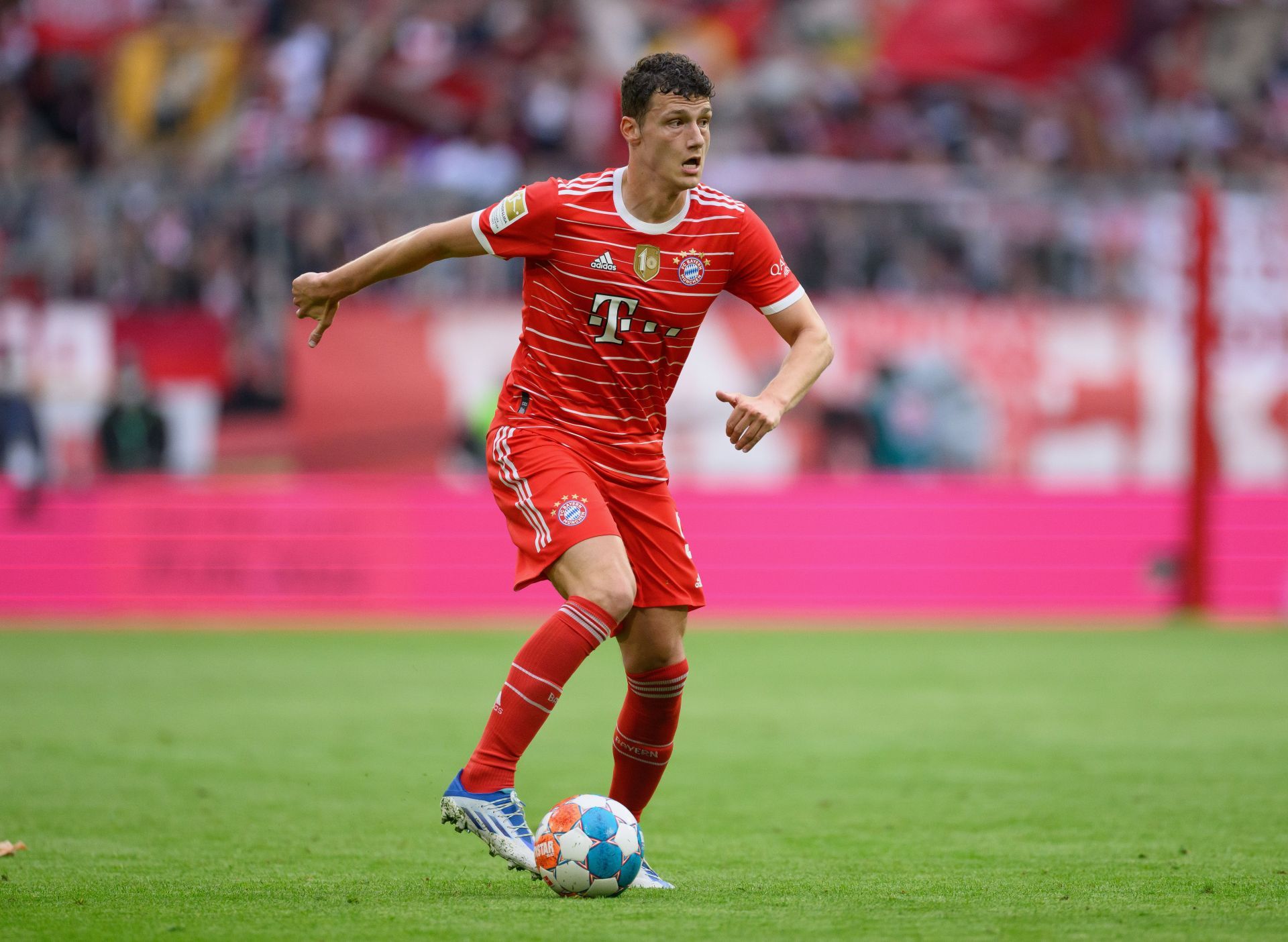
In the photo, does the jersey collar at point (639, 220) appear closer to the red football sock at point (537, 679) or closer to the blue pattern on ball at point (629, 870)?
the red football sock at point (537, 679)

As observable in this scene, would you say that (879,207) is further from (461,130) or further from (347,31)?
(347,31)

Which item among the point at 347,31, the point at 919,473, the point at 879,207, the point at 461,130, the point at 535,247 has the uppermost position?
the point at 347,31

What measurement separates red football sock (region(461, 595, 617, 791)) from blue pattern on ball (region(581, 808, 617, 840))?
251 mm

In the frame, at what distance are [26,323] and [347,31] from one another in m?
5.52

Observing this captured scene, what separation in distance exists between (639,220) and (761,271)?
1.43ft

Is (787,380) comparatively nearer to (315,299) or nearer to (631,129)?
(631,129)

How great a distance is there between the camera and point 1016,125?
723 inches

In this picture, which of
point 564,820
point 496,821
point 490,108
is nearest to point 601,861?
point 564,820

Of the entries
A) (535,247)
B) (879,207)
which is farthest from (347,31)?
(535,247)

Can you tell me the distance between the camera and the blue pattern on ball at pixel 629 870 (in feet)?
15.1

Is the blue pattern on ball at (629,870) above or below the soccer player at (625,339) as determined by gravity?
below

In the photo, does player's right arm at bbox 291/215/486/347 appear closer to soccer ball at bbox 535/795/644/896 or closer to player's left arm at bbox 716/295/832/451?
player's left arm at bbox 716/295/832/451

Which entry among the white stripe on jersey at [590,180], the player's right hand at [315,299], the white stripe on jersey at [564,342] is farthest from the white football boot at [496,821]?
the white stripe on jersey at [590,180]

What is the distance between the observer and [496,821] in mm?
4617
